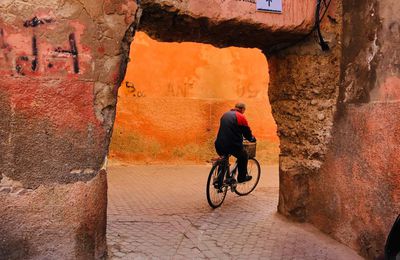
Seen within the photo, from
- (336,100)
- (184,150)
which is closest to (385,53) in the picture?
(336,100)

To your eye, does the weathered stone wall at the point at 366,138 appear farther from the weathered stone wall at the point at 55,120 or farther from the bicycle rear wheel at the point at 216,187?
the weathered stone wall at the point at 55,120

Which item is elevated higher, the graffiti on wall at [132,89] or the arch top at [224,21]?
the arch top at [224,21]

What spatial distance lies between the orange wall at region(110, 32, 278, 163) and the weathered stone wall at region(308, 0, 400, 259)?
5781mm

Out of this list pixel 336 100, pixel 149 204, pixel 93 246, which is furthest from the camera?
pixel 149 204

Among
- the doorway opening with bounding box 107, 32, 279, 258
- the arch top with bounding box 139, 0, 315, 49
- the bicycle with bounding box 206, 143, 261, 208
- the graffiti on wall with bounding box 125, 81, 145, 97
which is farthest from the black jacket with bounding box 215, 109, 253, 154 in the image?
the graffiti on wall with bounding box 125, 81, 145, 97

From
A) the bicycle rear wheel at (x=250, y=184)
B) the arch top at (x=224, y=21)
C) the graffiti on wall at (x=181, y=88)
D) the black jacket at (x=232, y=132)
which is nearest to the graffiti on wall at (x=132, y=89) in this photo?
the graffiti on wall at (x=181, y=88)

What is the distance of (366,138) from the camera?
369cm

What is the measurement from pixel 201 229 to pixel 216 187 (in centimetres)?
119

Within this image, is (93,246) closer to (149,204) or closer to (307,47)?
(149,204)

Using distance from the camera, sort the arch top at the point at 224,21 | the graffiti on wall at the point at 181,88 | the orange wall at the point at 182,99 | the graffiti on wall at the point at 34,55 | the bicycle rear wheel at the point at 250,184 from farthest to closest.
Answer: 1. the graffiti on wall at the point at 181,88
2. the orange wall at the point at 182,99
3. the bicycle rear wheel at the point at 250,184
4. the arch top at the point at 224,21
5. the graffiti on wall at the point at 34,55

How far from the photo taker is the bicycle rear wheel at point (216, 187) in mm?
5637

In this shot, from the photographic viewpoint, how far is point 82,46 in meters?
3.04

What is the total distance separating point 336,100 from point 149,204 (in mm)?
2950

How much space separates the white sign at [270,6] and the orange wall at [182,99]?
6006mm
